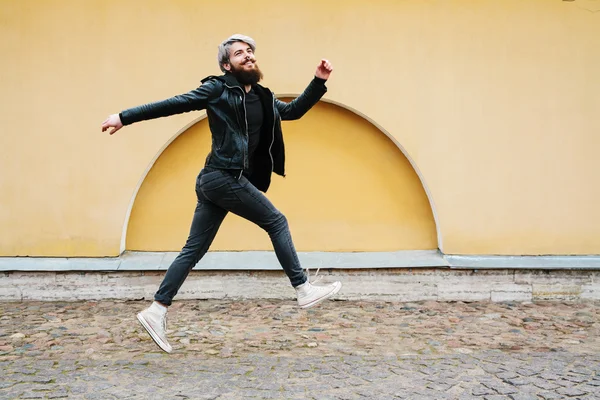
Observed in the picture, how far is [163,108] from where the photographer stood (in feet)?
14.1

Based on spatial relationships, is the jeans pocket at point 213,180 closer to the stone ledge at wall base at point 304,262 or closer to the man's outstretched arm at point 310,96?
the man's outstretched arm at point 310,96

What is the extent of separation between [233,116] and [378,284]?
268cm

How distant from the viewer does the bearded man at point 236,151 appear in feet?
14.6

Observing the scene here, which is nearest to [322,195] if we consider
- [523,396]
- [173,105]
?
[173,105]

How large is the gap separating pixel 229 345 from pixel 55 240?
226 cm

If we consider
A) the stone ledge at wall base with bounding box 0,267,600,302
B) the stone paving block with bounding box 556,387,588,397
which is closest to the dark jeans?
the stone paving block with bounding box 556,387,588,397

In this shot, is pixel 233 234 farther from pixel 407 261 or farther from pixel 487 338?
pixel 487 338

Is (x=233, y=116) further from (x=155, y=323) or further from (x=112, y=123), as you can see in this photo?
(x=155, y=323)

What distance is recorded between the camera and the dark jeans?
4.53 m

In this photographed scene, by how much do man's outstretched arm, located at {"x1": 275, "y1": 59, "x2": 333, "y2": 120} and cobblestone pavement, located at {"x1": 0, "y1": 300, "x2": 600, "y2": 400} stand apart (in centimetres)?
160

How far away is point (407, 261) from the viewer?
6625 mm

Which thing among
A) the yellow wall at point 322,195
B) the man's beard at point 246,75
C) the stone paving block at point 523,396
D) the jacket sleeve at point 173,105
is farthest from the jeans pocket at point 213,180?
the yellow wall at point 322,195

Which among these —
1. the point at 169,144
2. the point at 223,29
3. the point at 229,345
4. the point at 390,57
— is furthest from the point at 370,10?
the point at 229,345

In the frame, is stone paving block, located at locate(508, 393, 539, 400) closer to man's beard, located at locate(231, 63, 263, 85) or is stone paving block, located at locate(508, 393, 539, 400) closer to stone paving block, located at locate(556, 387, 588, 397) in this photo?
stone paving block, located at locate(556, 387, 588, 397)
